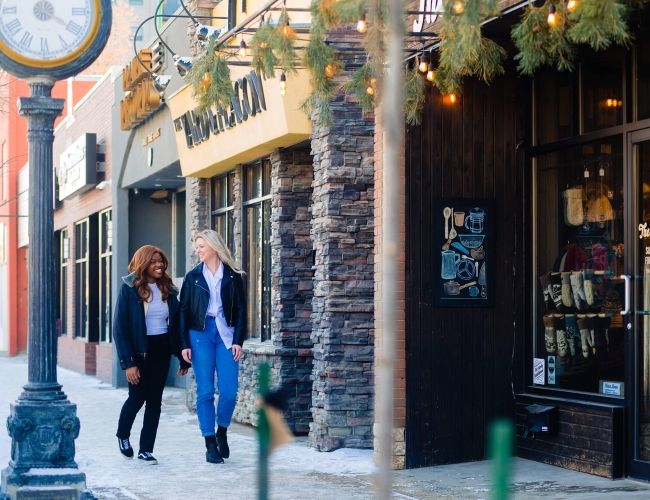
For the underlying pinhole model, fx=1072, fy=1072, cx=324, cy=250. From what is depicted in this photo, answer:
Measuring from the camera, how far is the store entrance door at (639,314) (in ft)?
23.9

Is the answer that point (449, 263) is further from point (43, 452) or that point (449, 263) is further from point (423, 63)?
point (43, 452)

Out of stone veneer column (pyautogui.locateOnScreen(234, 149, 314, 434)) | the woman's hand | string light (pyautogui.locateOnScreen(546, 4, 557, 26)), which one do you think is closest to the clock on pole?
the woman's hand

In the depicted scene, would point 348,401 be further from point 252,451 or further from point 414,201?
point 414,201

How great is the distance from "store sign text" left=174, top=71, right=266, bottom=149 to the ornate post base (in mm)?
3797

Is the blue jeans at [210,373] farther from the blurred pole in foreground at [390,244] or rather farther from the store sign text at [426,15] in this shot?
the blurred pole in foreground at [390,244]

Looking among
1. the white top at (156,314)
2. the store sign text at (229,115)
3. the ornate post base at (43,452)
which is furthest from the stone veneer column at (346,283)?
the ornate post base at (43,452)

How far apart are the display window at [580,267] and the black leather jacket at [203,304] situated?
235cm

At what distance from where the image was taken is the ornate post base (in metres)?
6.34

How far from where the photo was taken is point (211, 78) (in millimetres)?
7293

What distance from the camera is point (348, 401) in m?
9.05

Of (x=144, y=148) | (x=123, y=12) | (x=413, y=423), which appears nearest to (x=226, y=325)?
(x=413, y=423)

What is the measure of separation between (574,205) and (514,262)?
68 centimetres

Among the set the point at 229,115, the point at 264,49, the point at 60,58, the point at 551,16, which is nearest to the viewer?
the point at 551,16

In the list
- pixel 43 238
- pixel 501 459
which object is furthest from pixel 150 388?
pixel 501 459
